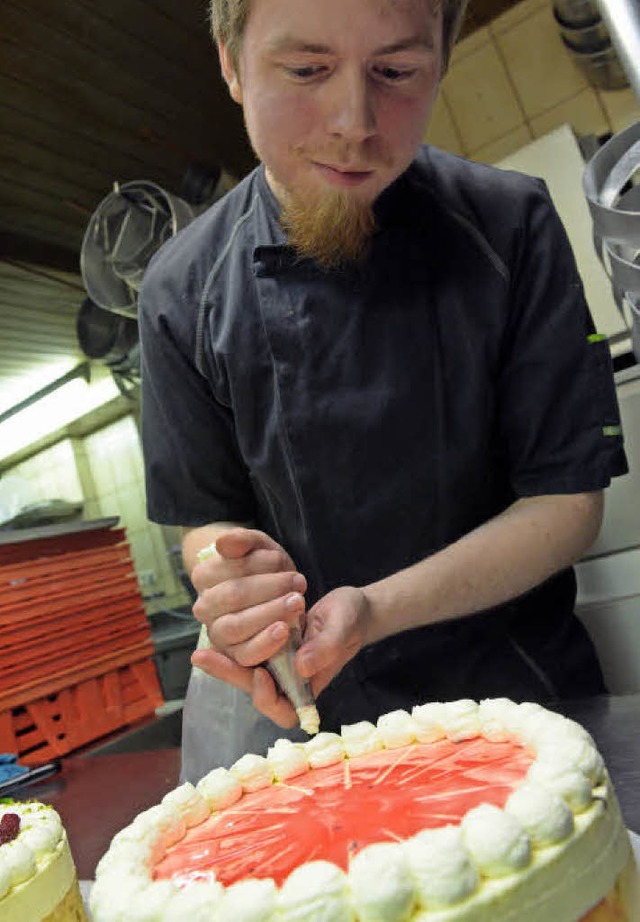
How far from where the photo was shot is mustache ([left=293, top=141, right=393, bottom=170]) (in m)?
1.18

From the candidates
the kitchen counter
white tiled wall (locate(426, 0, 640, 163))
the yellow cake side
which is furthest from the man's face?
white tiled wall (locate(426, 0, 640, 163))

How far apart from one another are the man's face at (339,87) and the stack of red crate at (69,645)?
216 cm

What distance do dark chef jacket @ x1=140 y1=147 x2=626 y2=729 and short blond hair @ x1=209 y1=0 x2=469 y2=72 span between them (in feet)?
0.85

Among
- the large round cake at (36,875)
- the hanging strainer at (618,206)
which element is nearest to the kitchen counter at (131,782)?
the large round cake at (36,875)

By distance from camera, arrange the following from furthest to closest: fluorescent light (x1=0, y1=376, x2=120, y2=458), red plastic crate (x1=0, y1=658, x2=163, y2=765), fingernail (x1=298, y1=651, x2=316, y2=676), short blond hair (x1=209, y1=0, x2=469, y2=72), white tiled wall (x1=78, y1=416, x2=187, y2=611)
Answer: fluorescent light (x1=0, y1=376, x2=120, y2=458) < white tiled wall (x1=78, y1=416, x2=187, y2=611) < red plastic crate (x1=0, y1=658, x2=163, y2=765) < short blond hair (x1=209, y1=0, x2=469, y2=72) < fingernail (x1=298, y1=651, x2=316, y2=676)

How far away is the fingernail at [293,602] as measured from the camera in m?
0.97

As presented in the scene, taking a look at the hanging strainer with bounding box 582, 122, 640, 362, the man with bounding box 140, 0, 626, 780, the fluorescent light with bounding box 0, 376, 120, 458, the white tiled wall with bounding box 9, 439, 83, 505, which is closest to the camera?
the hanging strainer with bounding box 582, 122, 640, 362

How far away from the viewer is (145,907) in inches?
23.7

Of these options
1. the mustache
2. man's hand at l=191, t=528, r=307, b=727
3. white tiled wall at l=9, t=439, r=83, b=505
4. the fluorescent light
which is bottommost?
man's hand at l=191, t=528, r=307, b=727

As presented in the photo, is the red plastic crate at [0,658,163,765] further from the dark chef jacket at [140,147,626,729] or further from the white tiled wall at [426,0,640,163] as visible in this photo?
the white tiled wall at [426,0,640,163]

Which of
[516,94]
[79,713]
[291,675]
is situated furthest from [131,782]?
[516,94]

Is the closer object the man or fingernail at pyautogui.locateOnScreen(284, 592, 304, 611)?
fingernail at pyautogui.locateOnScreen(284, 592, 304, 611)

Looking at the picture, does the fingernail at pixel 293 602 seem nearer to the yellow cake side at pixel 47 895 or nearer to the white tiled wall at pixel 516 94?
the yellow cake side at pixel 47 895

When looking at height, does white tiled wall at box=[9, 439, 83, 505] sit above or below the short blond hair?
above
